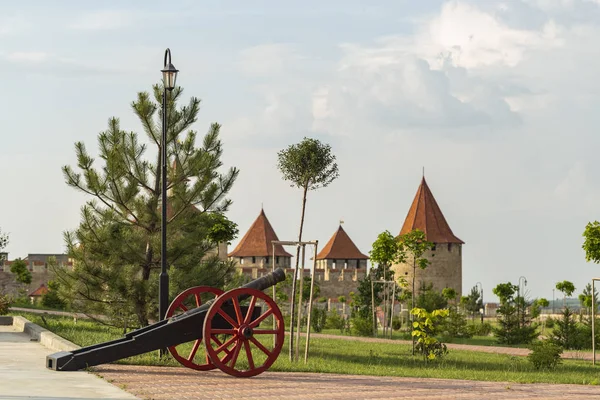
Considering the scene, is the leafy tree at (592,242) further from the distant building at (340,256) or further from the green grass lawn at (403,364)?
the distant building at (340,256)

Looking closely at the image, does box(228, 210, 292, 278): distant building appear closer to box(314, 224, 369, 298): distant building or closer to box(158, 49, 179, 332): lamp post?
box(314, 224, 369, 298): distant building

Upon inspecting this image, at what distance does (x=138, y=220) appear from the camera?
18.9 m

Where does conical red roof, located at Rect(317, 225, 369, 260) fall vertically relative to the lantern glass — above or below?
above

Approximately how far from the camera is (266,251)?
71312 mm

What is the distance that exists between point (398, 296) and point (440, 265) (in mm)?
14012

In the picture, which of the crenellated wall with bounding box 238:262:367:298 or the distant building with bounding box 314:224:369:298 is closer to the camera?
the crenellated wall with bounding box 238:262:367:298

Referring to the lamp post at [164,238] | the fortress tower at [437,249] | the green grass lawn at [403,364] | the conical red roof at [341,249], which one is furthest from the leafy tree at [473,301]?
the lamp post at [164,238]

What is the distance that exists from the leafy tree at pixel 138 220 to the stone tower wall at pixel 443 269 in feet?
140

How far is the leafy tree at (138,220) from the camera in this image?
18.6 m

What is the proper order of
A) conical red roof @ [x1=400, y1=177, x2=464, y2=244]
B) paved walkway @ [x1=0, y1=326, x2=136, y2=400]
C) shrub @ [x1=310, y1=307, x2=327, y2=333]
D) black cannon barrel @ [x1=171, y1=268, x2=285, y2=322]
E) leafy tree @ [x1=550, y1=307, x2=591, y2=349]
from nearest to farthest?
paved walkway @ [x1=0, y1=326, x2=136, y2=400]
black cannon barrel @ [x1=171, y1=268, x2=285, y2=322]
leafy tree @ [x1=550, y1=307, x2=591, y2=349]
shrub @ [x1=310, y1=307, x2=327, y2=333]
conical red roof @ [x1=400, y1=177, x2=464, y2=244]

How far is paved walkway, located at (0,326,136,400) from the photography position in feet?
31.4

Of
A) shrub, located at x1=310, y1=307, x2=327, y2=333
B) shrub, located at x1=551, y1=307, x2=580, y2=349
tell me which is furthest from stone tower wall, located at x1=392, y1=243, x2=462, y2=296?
shrub, located at x1=551, y1=307, x2=580, y2=349

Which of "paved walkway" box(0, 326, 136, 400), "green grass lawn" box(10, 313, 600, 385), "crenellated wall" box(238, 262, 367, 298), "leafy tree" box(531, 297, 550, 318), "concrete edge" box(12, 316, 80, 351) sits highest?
"crenellated wall" box(238, 262, 367, 298)

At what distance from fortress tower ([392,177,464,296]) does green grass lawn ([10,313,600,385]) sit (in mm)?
36587
